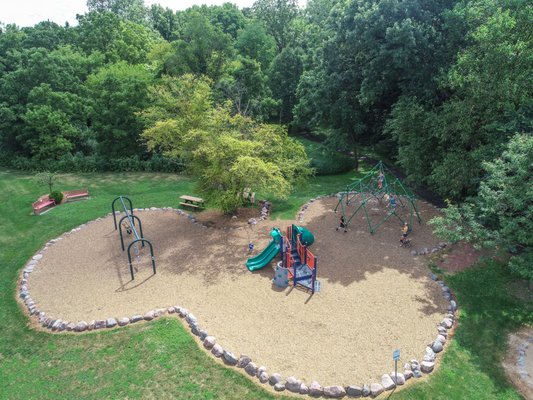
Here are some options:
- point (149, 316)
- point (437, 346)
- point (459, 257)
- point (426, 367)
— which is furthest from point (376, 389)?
point (459, 257)

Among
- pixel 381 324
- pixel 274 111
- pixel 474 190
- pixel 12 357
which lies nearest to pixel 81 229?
pixel 12 357

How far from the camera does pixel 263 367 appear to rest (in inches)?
416

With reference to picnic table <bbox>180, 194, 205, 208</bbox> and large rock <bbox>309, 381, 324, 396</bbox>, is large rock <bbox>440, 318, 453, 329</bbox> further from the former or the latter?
picnic table <bbox>180, 194, 205, 208</bbox>

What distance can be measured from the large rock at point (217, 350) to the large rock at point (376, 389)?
13.8 ft

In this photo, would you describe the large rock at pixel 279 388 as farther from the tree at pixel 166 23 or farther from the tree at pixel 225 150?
the tree at pixel 166 23

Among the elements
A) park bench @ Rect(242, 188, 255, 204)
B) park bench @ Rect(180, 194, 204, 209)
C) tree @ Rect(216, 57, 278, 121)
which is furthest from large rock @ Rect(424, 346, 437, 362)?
tree @ Rect(216, 57, 278, 121)

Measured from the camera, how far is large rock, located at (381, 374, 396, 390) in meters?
10.0

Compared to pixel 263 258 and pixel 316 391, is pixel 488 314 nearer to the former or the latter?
pixel 316 391

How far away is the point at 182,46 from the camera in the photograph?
3228cm

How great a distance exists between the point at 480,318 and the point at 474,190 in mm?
7624

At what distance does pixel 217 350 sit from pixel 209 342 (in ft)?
1.34

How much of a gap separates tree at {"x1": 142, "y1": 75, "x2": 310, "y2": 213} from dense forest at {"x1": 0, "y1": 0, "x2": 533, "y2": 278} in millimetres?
83

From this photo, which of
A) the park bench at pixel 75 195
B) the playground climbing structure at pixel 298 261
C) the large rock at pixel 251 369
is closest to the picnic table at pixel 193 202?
the playground climbing structure at pixel 298 261

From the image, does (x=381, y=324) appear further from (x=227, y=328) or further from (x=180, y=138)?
(x=180, y=138)
